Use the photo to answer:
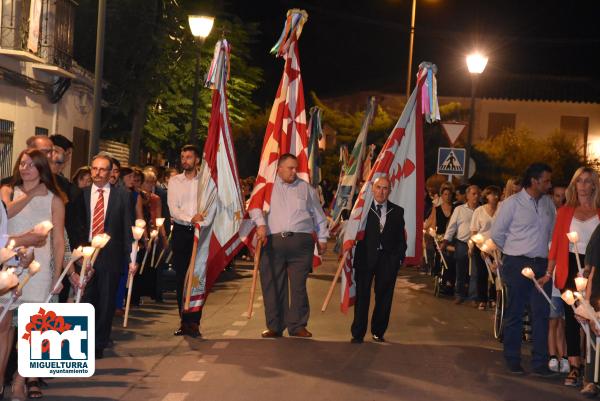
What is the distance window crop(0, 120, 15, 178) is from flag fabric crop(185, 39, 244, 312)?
458 inches

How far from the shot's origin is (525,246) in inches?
472

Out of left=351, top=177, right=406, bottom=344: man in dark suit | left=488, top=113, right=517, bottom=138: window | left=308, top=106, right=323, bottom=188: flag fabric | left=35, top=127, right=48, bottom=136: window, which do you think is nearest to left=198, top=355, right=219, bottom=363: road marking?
left=351, top=177, right=406, bottom=344: man in dark suit

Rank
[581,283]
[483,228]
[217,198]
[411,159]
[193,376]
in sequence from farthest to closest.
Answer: [483,228], [411,159], [217,198], [193,376], [581,283]

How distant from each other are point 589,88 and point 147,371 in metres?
55.8

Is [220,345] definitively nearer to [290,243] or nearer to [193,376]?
[290,243]

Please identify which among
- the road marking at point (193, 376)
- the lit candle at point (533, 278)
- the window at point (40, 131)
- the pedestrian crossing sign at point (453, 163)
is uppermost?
the window at point (40, 131)

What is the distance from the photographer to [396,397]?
385 inches

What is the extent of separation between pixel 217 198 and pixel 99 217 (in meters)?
2.66

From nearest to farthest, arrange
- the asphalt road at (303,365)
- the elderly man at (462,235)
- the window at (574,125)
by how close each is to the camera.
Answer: the asphalt road at (303,365)
the elderly man at (462,235)
the window at (574,125)

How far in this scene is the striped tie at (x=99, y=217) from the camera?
11.6 m

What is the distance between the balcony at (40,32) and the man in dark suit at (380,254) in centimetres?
1189

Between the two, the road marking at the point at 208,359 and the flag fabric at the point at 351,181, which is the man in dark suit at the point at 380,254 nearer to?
the road marking at the point at 208,359

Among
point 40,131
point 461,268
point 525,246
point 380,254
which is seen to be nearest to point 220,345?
point 380,254

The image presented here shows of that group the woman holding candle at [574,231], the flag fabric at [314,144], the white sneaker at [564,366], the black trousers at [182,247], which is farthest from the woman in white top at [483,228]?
the flag fabric at [314,144]
